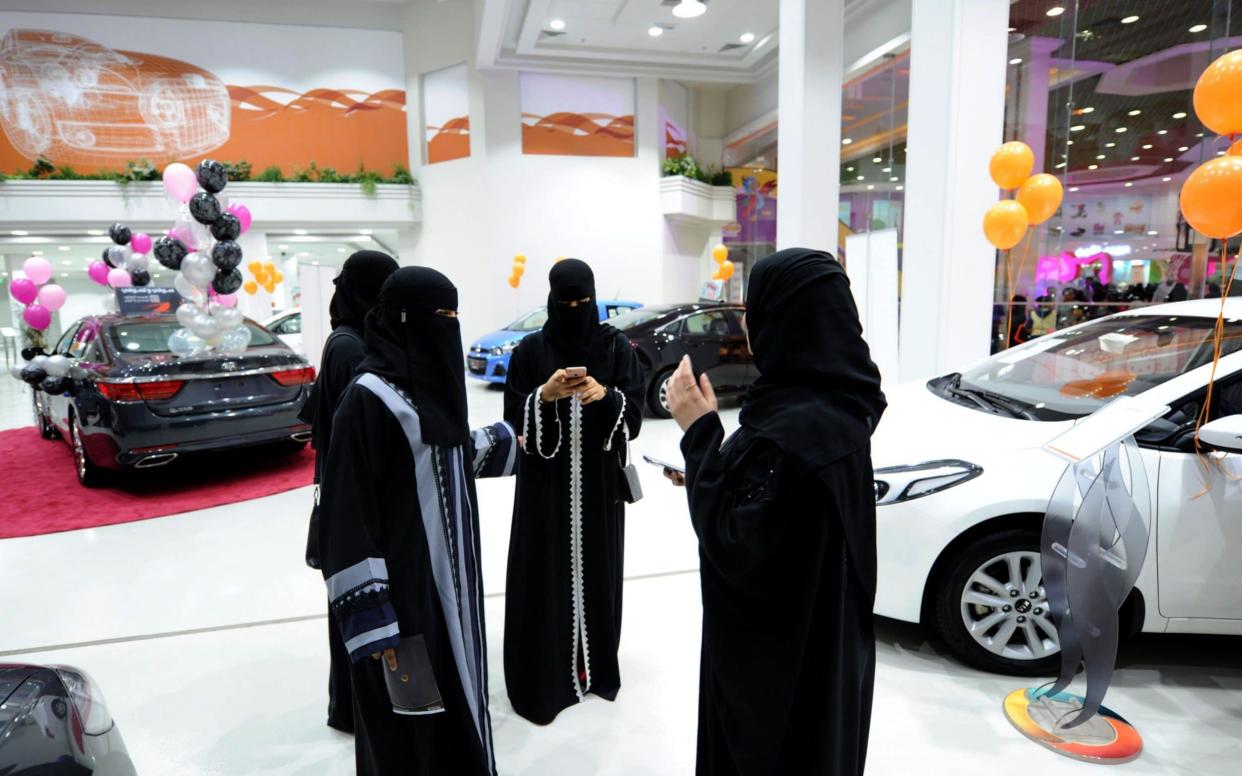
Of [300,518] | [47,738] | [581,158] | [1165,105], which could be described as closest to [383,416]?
[47,738]

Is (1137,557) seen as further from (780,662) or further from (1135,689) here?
(780,662)

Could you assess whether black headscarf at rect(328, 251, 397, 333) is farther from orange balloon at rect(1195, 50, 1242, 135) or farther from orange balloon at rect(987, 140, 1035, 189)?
orange balloon at rect(987, 140, 1035, 189)

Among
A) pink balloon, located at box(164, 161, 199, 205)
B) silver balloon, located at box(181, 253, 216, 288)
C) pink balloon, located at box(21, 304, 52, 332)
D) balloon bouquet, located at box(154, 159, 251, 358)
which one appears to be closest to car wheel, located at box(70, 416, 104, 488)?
balloon bouquet, located at box(154, 159, 251, 358)

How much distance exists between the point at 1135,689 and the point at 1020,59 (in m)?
7.59

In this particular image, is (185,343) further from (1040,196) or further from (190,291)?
(1040,196)

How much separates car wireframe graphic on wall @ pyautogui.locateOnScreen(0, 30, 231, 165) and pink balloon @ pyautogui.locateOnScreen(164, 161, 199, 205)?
27.5 ft

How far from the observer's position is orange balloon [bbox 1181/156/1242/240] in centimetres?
261

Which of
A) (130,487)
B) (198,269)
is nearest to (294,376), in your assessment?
(130,487)

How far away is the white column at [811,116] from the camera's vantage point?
20.5ft

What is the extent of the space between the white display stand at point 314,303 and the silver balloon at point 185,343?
74.7 inches

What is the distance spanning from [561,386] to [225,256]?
5.75 metres

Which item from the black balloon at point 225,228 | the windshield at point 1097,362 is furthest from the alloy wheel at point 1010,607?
the black balloon at point 225,228

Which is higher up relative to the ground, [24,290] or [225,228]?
[225,228]

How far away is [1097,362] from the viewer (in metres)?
3.15
